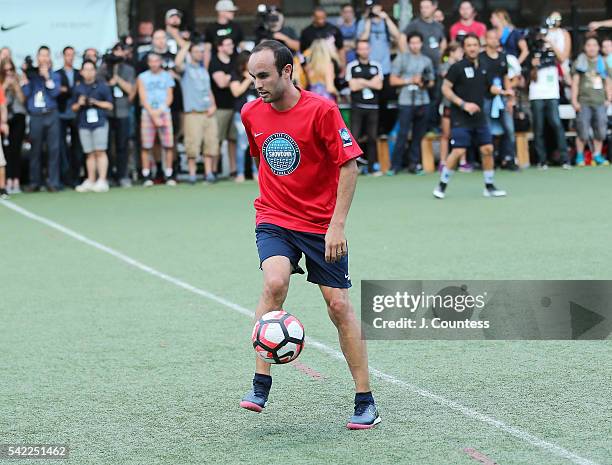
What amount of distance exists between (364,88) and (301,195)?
14909mm

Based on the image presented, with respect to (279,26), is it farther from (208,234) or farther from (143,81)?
(208,234)

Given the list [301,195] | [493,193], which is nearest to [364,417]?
[301,195]

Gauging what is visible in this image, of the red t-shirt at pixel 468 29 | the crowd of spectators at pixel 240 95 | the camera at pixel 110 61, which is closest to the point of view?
the crowd of spectators at pixel 240 95

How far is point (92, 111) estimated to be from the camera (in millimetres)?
20203

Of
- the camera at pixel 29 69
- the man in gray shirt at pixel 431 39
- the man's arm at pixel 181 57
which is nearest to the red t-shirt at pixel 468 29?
the man in gray shirt at pixel 431 39

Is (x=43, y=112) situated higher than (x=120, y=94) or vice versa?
(x=120, y=94)

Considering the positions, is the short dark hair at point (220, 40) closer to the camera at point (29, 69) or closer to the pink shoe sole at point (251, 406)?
the camera at point (29, 69)

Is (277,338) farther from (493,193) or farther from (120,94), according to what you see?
(120,94)

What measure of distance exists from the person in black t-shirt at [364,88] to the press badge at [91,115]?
4.19 m

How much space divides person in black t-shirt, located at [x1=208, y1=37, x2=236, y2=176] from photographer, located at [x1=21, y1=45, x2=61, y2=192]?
8.55 feet

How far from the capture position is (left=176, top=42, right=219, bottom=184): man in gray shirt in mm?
20766

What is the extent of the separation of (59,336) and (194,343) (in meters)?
1.05

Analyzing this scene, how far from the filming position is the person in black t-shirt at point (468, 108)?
17062 millimetres

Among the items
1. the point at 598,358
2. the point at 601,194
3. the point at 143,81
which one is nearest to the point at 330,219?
the point at 598,358
